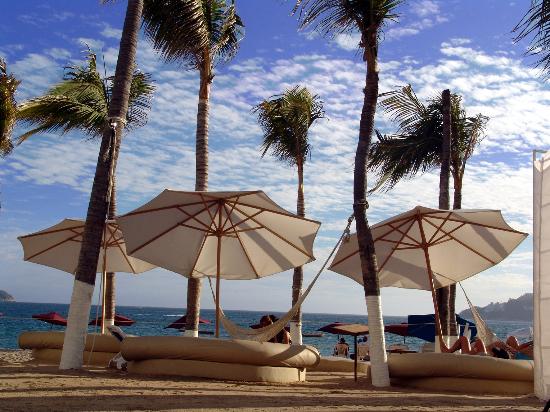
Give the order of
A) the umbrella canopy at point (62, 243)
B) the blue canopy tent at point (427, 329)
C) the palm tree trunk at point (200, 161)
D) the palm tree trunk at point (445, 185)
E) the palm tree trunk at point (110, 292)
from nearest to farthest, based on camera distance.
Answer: the palm tree trunk at point (200, 161) → the umbrella canopy at point (62, 243) → the palm tree trunk at point (445, 185) → the palm tree trunk at point (110, 292) → the blue canopy tent at point (427, 329)

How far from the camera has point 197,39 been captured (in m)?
14.5

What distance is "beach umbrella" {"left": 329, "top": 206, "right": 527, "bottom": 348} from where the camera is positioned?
1227 centimetres

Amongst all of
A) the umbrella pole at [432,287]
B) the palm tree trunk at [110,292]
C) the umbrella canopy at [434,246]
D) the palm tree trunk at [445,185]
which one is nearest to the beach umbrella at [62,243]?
the palm tree trunk at [110,292]

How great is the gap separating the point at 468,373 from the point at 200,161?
7481 millimetres

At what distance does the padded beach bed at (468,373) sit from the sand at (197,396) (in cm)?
59

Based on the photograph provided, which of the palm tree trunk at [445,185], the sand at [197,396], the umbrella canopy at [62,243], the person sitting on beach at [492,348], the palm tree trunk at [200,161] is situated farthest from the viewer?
the palm tree trunk at [445,185]

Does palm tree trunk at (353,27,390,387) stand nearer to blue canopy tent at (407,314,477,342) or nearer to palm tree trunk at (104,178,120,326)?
palm tree trunk at (104,178,120,326)

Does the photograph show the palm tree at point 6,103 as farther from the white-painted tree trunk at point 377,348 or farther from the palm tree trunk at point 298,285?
the white-painted tree trunk at point 377,348

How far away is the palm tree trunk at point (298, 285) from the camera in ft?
59.5

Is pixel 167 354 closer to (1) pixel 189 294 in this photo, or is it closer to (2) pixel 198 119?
(1) pixel 189 294

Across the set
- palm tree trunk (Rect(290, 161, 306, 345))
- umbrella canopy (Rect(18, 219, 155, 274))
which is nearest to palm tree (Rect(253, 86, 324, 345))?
palm tree trunk (Rect(290, 161, 306, 345))

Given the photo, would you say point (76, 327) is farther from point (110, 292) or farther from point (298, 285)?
point (298, 285)

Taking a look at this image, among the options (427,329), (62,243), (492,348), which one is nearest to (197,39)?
(62,243)

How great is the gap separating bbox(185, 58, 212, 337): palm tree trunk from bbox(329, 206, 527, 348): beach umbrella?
3.03 meters
